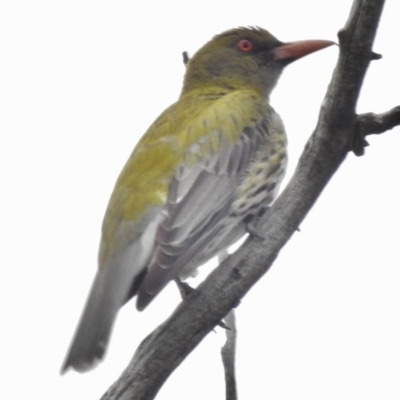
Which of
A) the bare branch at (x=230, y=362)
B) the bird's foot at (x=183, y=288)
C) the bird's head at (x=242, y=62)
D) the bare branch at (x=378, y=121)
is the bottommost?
the bare branch at (x=230, y=362)

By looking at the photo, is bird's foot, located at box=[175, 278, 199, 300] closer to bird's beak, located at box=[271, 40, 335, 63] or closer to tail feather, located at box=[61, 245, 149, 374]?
tail feather, located at box=[61, 245, 149, 374]

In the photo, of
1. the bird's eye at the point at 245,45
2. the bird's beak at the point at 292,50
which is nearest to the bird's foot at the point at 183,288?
the bird's beak at the point at 292,50

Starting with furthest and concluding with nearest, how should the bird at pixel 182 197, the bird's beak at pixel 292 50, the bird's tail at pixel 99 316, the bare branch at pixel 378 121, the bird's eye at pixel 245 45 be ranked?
the bird's eye at pixel 245 45
the bird's beak at pixel 292 50
the bird at pixel 182 197
the bird's tail at pixel 99 316
the bare branch at pixel 378 121

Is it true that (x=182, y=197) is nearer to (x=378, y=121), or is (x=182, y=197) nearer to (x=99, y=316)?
(x=99, y=316)

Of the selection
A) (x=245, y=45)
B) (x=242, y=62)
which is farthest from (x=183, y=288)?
(x=245, y=45)

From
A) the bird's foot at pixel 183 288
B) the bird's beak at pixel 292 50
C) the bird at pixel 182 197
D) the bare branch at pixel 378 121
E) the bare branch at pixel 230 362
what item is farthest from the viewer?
the bird's beak at pixel 292 50

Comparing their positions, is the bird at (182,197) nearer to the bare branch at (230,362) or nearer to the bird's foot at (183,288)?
the bird's foot at (183,288)
